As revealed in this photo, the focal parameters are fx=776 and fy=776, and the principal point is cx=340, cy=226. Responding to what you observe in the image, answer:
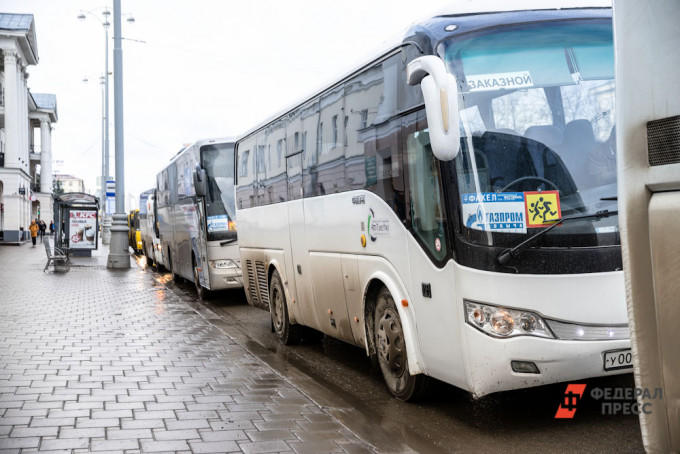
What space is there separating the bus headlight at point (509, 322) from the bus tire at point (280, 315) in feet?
15.7

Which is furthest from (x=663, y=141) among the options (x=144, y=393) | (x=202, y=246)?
(x=202, y=246)

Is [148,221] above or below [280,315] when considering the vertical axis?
above

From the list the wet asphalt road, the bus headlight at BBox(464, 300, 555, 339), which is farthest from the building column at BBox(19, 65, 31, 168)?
the bus headlight at BBox(464, 300, 555, 339)

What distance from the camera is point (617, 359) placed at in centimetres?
518

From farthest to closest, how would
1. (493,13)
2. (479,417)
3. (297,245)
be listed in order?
(297,245), (479,417), (493,13)

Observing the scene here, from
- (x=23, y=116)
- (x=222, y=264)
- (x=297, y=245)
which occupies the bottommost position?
(x=222, y=264)

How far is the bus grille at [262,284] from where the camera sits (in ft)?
34.6

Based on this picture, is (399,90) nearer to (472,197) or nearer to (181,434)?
(472,197)

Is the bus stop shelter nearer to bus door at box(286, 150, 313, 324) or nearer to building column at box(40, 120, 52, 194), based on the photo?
bus door at box(286, 150, 313, 324)

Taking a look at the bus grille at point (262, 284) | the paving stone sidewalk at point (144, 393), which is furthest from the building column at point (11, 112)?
the bus grille at point (262, 284)

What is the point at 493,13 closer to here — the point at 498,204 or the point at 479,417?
the point at 498,204

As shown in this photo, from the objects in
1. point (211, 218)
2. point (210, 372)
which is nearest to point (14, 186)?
point (211, 218)

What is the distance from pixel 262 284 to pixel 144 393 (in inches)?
169

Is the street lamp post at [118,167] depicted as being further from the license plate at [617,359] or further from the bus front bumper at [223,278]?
the license plate at [617,359]
